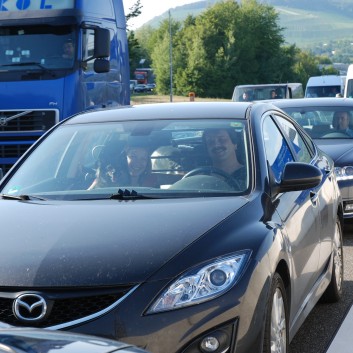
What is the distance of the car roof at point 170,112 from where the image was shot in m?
5.87

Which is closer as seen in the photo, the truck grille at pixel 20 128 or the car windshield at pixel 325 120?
the car windshield at pixel 325 120

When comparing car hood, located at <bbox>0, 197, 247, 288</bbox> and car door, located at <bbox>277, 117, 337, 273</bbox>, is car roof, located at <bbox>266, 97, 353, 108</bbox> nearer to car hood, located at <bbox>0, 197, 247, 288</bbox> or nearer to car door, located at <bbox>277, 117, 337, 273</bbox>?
car door, located at <bbox>277, 117, 337, 273</bbox>

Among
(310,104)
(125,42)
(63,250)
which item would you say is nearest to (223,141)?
(63,250)

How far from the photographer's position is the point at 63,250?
433 centimetres

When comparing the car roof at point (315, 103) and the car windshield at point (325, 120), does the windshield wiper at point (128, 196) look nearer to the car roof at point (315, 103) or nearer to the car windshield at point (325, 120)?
the car windshield at point (325, 120)

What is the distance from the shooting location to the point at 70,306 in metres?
4.02

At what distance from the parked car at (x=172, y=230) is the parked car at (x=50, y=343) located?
1.04 m

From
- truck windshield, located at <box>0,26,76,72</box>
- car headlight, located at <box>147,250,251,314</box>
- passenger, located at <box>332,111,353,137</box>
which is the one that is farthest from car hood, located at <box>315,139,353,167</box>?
car headlight, located at <box>147,250,251,314</box>

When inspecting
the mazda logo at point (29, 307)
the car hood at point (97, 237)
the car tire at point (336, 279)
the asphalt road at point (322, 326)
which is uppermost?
the car hood at point (97, 237)

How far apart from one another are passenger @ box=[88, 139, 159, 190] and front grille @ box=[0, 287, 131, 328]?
1.42 metres

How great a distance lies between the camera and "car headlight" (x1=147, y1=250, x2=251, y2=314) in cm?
404

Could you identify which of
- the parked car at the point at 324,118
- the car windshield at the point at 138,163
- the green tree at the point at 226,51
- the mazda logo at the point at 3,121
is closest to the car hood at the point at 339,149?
the parked car at the point at 324,118

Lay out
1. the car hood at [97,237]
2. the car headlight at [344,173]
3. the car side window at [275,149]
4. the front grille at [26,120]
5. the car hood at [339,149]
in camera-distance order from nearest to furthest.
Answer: the car hood at [97,237]
the car side window at [275,149]
the car headlight at [344,173]
the car hood at [339,149]
the front grille at [26,120]

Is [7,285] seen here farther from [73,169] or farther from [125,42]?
[125,42]
